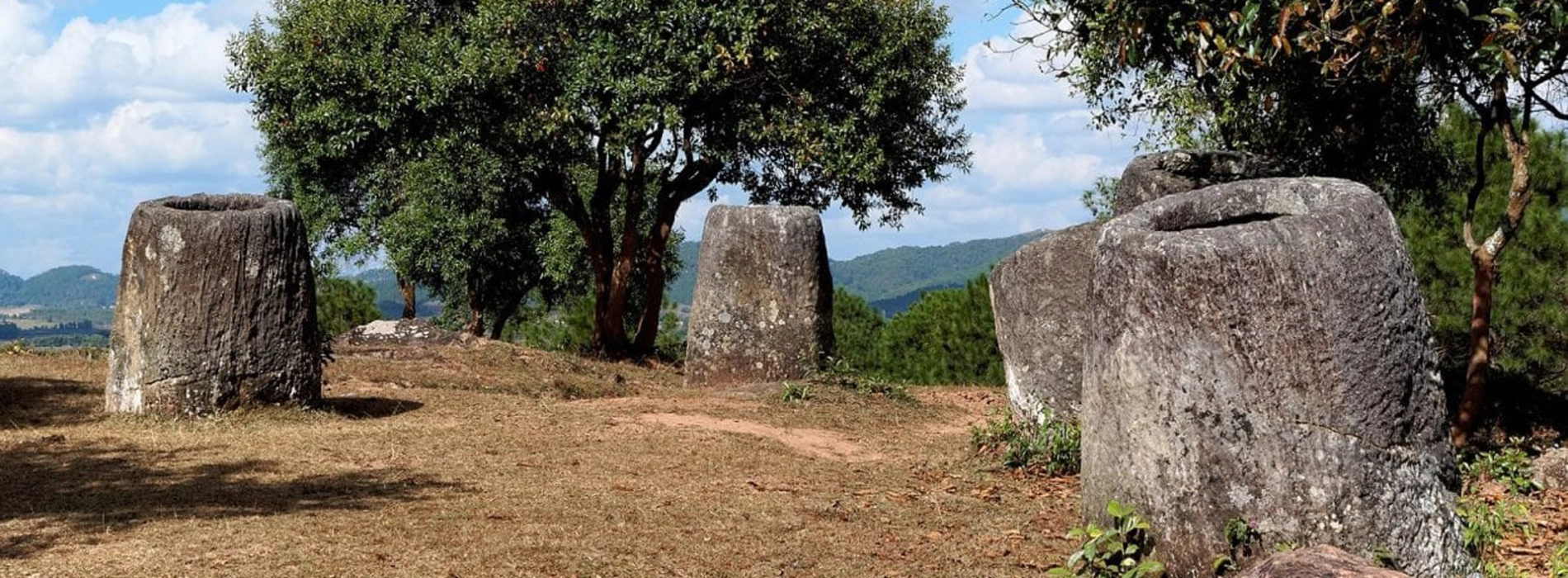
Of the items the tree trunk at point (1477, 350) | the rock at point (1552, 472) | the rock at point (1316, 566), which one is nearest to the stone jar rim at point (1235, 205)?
the rock at point (1316, 566)

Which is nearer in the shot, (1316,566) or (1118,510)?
(1316,566)

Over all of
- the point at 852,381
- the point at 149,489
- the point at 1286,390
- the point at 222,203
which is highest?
the point at 222,203

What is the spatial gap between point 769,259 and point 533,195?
12995 millimetres

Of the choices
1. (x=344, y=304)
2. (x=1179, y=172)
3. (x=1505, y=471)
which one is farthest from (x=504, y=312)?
(x=1505, y=471)

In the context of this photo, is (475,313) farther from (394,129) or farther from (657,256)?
(394,129)

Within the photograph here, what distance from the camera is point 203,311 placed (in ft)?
41.7

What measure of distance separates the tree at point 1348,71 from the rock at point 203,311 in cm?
770

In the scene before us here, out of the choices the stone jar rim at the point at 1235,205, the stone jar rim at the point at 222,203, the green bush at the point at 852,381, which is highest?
the stone jar rim at the point at 222,203

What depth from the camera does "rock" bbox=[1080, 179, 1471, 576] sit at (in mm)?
6859

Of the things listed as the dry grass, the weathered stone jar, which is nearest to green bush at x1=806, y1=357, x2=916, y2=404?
the dry grass

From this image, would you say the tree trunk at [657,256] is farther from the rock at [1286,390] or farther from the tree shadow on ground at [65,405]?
the rock at [1286,390]

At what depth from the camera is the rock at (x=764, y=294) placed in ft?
57.8

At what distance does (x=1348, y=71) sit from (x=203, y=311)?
11055 millimetres

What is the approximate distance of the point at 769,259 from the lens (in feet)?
57.9
